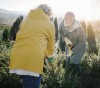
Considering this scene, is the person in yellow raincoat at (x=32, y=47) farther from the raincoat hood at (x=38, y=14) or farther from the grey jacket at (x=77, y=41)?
the grey jacket at (x=77, y=41)

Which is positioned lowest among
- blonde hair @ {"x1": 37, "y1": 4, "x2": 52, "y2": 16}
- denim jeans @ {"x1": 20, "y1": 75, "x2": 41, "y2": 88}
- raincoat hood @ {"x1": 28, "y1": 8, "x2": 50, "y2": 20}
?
denim jeans @ {"x1": 20, "y1": 75, "x2": 41, "y2": 88}

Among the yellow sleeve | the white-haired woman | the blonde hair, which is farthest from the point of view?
the white-haired woman

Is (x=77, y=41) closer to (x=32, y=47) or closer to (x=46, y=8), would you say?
(x=46, y=8)

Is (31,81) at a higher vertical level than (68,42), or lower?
lower

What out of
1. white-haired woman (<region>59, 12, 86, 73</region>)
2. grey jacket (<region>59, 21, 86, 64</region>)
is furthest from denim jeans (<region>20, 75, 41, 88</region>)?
grey jacket (<region>59, 21, 86, 64</region>)

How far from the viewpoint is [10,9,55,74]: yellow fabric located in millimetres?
4230

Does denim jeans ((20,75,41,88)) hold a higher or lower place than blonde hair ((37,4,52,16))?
lower

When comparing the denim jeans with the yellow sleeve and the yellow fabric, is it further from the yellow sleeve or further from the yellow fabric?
the yellow sleeve

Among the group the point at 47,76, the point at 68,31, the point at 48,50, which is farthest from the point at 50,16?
the point at 68,31

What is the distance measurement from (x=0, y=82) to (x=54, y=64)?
1.24 metres

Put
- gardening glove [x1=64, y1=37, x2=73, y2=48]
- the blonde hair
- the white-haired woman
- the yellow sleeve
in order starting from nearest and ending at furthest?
the yellow sleeve
the blonde hair
the white-haired woman
gardening glove [x1=64, y1=37, x2=73, y2=48]

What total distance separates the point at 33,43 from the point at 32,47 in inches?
2.6

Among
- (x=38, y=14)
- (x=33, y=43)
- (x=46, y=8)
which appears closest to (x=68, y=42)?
(x=46, y=8)

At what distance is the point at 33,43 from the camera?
4289 mm
